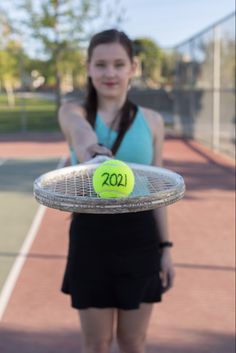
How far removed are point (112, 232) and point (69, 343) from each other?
5.83ft

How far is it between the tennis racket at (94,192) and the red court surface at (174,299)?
1427 mm

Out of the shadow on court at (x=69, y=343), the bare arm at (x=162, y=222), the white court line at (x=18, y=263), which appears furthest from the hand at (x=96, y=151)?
the white court line at (x=18, y=263)

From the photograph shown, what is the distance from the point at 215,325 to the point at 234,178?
6.51 m

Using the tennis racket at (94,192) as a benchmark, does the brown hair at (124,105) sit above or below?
above

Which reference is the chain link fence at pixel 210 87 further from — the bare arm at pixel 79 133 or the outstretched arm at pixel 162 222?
the bare arm at pixel 79 133

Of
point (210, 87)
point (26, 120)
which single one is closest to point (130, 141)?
point (210, 87)

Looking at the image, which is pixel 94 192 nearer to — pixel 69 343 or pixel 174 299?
pixel 69 343

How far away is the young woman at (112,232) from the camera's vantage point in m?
2.10

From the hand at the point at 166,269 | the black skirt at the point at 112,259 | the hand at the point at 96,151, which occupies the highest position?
the hand at the point at 96,151

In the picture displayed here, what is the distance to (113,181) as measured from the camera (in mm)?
1677

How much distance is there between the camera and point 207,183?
9.56 m

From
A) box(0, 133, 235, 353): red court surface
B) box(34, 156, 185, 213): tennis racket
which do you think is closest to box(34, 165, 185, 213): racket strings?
box(34, 156, 185, 213): tennis racket

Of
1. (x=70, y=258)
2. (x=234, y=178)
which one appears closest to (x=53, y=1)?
Result: (x=234, y=178)

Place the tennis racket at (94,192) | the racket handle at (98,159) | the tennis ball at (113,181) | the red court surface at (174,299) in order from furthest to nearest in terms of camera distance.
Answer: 1. the red court surface at (174,299)
2. the racket handle at (98,159)
3. the tennis ball at (113,181)
4. the tennis racket at (94,192)
